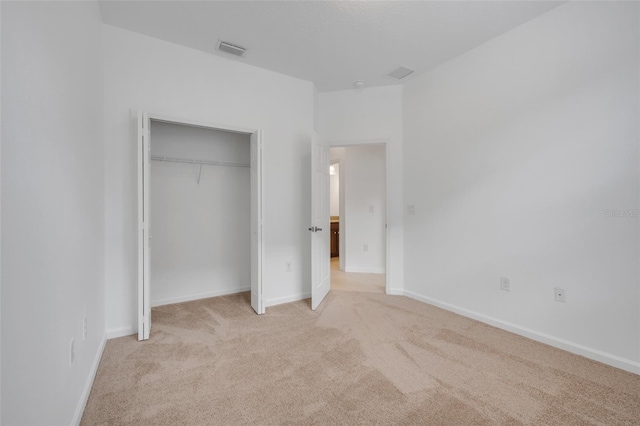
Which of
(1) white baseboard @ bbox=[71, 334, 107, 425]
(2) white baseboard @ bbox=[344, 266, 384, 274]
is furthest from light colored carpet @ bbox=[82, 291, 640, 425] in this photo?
(2) white baseboard @ bbox=[344, 266, 384, 274]

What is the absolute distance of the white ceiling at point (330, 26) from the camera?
2.36 meters

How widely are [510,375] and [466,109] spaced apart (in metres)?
2.52

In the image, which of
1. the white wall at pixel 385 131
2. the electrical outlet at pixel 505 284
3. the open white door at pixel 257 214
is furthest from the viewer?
the white wall at pixel 385 131

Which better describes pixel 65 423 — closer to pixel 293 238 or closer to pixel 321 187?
pixel 293 238

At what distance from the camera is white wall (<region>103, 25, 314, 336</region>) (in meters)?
2.60

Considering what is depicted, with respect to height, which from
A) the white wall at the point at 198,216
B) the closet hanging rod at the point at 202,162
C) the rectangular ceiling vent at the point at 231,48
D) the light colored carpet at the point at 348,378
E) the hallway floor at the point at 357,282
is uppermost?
the rectangular ceiling vent at the point at 231,48

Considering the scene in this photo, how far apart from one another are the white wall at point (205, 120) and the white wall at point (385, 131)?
50 cm

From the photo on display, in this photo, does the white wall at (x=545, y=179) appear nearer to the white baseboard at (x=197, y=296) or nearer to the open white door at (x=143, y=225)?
the white baseboard at (x=197, y=296)

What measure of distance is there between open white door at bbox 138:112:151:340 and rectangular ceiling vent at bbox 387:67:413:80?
9.03 ft

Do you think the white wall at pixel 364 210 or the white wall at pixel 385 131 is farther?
the white wall at pixel 364 210

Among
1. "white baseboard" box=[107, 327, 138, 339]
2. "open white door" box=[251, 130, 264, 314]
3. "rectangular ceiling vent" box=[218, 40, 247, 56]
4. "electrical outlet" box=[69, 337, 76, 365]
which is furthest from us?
"open white door" box=[251, 130, 264, 314]

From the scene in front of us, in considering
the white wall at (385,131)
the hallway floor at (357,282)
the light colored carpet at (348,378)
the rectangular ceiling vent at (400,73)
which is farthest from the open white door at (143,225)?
the rectangular ceiling vent at (400,73)

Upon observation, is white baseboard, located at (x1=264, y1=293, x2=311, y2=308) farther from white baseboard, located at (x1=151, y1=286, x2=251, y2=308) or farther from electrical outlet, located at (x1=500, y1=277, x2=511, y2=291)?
electrical outlet, located at (x1=500, y1=277, x2=511, y2=291)

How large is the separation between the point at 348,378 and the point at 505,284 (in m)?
1.83
